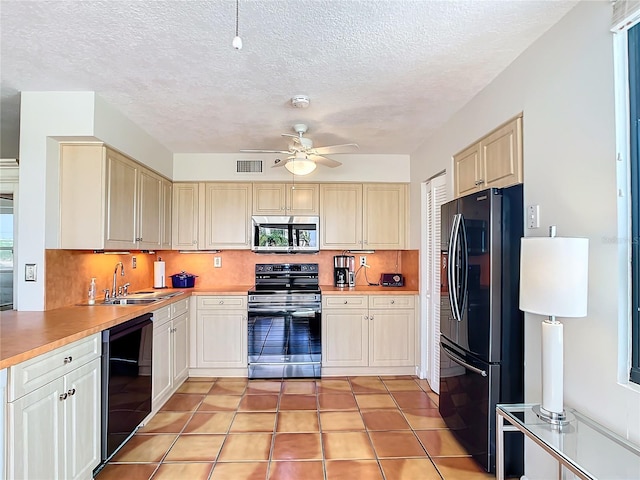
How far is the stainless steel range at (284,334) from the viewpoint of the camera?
4.21 metres

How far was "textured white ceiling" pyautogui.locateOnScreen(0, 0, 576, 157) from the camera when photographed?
1.81 m

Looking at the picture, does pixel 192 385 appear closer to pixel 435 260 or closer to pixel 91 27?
pixel 435 260

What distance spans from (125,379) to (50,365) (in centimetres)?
83

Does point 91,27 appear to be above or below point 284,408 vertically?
above

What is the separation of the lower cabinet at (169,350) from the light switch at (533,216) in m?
2.91

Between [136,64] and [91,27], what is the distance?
15.4 inches

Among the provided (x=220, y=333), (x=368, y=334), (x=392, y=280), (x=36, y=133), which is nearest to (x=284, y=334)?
(x=220, y=333)

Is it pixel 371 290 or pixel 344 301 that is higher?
pixel 371 290

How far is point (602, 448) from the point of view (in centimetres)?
143

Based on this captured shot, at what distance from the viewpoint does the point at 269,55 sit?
2.21 meters

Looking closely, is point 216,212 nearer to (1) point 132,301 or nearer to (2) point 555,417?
(1) point 132,301

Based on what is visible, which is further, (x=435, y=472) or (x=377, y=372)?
(x=377, y=372)

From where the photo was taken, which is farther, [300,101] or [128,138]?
[128,138]

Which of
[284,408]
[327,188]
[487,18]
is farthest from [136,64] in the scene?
[284,408]
